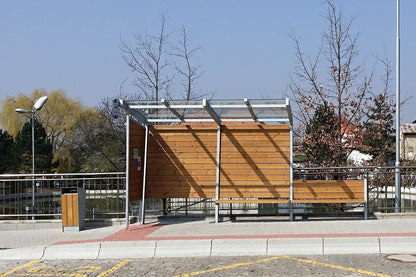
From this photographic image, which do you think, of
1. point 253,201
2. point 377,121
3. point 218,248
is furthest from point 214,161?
point 377,121

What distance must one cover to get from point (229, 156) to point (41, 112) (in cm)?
4817

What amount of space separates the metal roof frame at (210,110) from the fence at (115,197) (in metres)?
1.67

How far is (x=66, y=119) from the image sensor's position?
194ft

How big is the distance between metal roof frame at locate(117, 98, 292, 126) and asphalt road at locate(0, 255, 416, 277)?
3.78 m

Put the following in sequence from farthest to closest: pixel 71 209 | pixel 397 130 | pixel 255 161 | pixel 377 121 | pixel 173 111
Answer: pixel 377 121 < pixel 397 130 < pixel 255 161 < pixel 71 209 < pixel 173 111

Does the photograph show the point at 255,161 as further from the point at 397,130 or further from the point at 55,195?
the point at 55,195

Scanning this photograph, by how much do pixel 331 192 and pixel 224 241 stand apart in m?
4.09

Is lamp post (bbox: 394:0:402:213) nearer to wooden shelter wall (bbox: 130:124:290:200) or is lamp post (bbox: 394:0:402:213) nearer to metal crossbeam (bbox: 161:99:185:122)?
wooden shelter wall (bbox: 130:124:290:200)

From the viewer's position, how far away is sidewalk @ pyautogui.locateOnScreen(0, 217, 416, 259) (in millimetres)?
10180

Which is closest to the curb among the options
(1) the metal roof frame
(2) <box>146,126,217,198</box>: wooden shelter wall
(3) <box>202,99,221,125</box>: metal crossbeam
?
(3) <box>202,99,221,125</box>: metal crossbeam

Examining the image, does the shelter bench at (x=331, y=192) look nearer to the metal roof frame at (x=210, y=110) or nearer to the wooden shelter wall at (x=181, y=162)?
the metal roof frame at (x=210, y=110)

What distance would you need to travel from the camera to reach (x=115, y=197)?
14.4 meters

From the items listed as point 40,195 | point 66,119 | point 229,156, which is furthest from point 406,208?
point 66,119

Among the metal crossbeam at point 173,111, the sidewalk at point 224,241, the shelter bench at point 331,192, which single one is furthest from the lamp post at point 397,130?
the metal crossbeam at point 173,111
